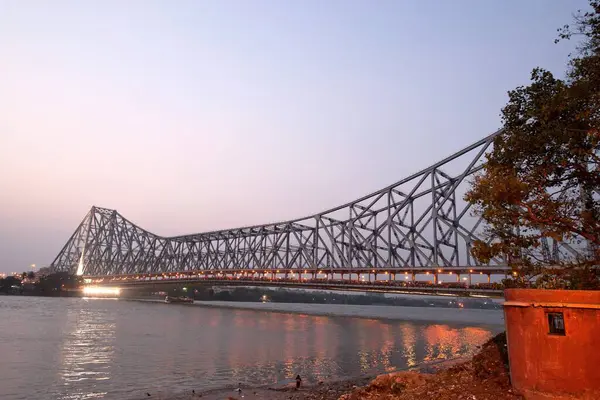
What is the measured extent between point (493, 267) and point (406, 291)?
19560mm

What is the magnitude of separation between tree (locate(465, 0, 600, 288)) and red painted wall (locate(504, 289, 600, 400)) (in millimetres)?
3031

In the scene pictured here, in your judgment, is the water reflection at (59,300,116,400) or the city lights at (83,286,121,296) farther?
the city lights at (83,286,121,296)

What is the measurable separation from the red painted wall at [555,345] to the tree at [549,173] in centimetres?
303

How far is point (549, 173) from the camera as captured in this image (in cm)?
1332

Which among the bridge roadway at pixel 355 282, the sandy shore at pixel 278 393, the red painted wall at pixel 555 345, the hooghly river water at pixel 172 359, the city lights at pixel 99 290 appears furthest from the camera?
the city lights at pixel 99 290

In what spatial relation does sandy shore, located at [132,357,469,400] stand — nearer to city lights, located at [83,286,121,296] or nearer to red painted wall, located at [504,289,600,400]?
red painted wall, located at [504,289,600,400]

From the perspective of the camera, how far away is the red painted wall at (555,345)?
31.4ft

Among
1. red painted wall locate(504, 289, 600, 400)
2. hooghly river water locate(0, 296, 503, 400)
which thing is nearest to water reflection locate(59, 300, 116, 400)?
hooghly river water locate(0, 296, 503, 400)

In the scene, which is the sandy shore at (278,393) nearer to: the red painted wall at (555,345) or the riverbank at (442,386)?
the riverbank at (442,386)

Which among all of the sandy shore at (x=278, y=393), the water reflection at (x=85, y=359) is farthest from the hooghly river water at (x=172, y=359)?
the sandy shore at (x=278, y=393)

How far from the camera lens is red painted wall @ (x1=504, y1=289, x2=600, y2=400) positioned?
9578 mm

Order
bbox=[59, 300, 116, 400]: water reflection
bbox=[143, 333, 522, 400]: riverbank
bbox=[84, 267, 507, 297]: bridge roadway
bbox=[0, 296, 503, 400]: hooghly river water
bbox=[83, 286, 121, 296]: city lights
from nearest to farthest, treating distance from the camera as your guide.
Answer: bbox=[143, 333, 522, 400]: riverbank
bbox=[59, 300, 116, 400]: water reflection
bbox=[0, 296, 503, 400]: hooghly river water
bbox=[84, 267, 507, 297]: bridge roadway
bbox=[83, 286, 121, 296]: city lights

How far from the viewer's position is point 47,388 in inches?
819

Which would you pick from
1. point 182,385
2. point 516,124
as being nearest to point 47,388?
point 182,385
